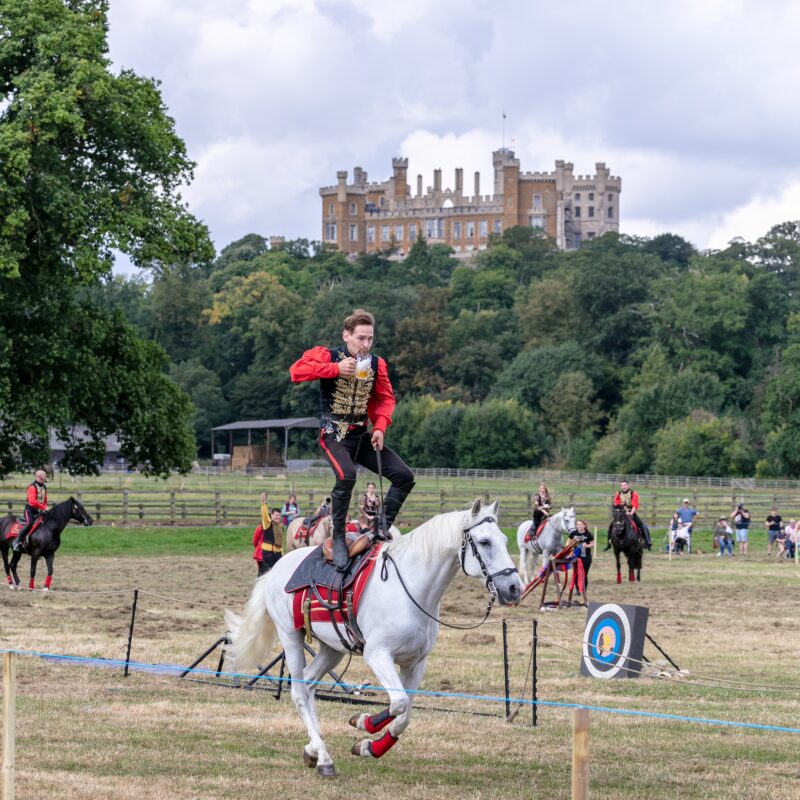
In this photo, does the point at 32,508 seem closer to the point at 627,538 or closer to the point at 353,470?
the point at 627,538

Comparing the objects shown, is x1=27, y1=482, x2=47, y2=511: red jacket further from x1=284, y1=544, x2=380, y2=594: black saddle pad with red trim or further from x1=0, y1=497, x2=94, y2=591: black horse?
x1=284, y1=544, x2=380, y2=594: black saddle pad with red trim

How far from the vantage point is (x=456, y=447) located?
104438mm

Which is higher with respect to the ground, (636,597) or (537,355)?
(537,355)

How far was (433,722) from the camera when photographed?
1225 cm

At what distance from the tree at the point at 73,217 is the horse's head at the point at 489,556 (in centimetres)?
2264

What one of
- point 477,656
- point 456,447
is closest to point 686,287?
point 456,447

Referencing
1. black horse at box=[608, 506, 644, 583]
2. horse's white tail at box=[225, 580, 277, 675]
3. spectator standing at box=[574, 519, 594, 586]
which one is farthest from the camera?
black horse at box=[608, 506, 644, 583]

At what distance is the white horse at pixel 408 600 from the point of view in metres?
9.57

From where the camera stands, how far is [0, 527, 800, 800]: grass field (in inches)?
385

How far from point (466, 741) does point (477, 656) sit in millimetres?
5375

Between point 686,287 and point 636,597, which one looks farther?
point 686,287

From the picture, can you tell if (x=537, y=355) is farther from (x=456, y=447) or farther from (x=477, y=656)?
(x=477, y=656)

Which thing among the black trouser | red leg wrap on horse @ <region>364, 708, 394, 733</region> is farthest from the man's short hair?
red leg wrap on horse @ <region>364, 708, 394, 733</region>

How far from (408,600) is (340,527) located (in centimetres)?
94
